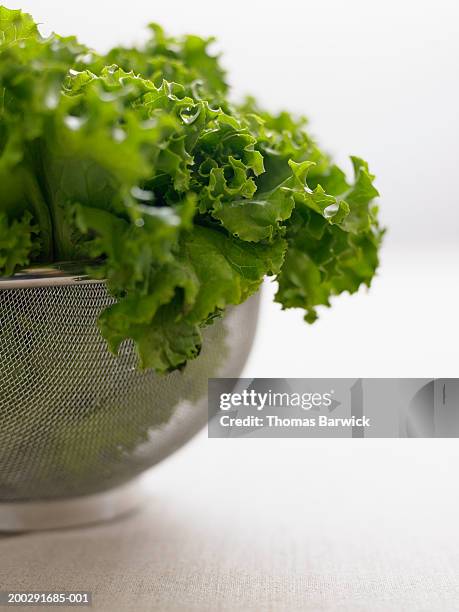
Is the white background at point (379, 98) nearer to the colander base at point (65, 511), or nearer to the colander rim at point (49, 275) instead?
the colander base at point (65, 511)

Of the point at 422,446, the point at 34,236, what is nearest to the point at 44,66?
the point at 34,236

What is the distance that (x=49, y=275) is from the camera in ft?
2.56

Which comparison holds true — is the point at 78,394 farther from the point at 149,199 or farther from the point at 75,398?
the point at 149,199

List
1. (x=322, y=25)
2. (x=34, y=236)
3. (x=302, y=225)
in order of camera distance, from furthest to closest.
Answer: (x=322, y=25), (x=302, y=225), (x=34, y=236)

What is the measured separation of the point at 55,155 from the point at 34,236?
111mm

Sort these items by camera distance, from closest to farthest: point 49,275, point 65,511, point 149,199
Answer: point 149,199 → point 49,275 → point 65,511

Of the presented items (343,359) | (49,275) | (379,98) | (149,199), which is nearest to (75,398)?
(49,275)

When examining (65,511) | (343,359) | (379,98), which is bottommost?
(65,511)

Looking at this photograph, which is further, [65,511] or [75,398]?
[65,511]

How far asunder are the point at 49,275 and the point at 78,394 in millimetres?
150

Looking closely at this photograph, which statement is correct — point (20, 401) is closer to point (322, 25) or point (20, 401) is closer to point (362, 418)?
point (362, 418)

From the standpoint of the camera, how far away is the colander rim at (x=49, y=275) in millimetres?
775

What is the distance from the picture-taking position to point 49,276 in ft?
2.57

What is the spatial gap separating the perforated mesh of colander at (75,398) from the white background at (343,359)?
3.6 inches
